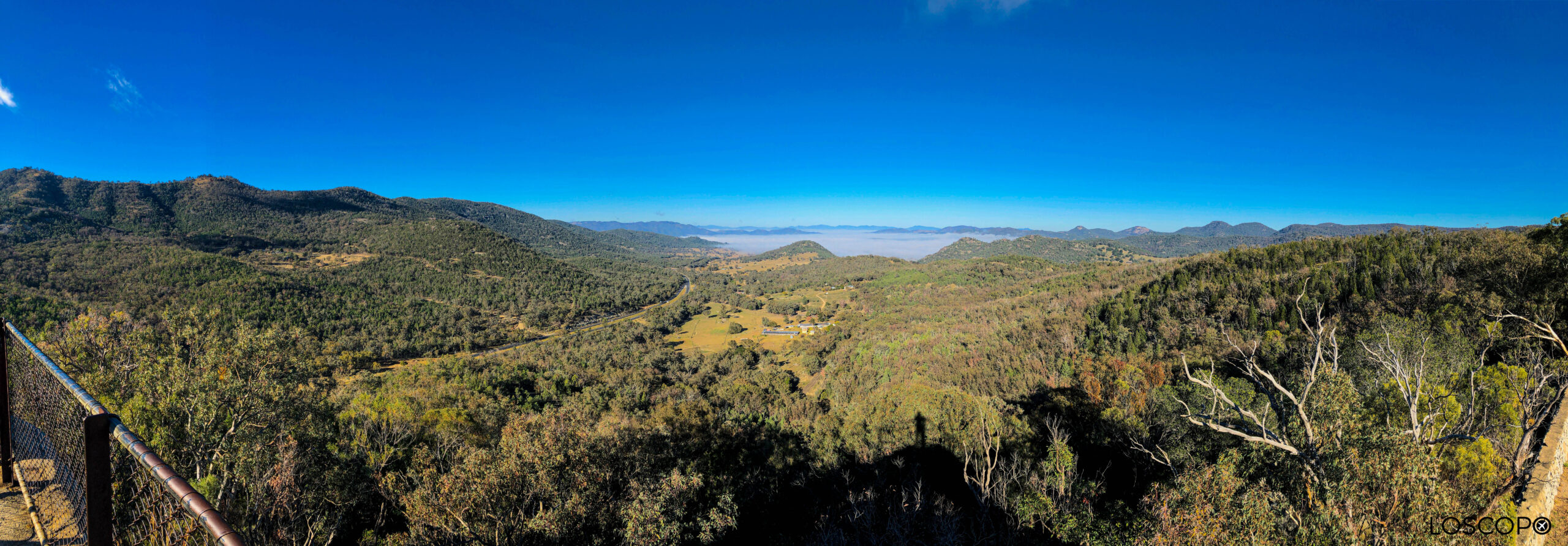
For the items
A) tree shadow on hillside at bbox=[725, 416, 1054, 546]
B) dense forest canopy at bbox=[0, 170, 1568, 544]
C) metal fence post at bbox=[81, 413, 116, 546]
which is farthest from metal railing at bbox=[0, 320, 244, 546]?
tree shadow on hillside at bbox=[725, 416, 1054, 546]

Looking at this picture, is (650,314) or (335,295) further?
(650,314)

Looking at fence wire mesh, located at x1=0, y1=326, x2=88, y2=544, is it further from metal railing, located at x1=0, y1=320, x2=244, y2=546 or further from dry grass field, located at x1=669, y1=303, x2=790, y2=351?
dry grass field, located at x1=669, y1=303, x2=790, y2=351

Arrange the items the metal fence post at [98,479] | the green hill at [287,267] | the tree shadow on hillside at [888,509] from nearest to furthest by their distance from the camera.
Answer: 1. the metal fence post at [98,479]
2. the tree shadow on hillside at [888,509]
3. the green hill at [287,267]

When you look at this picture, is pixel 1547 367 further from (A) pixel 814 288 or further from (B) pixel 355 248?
(B) pixel 355 248

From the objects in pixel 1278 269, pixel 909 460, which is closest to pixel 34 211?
pixel 909 460

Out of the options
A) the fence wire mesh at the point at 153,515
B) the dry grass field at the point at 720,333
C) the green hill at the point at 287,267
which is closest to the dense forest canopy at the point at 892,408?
the green hill at the point at 287,267

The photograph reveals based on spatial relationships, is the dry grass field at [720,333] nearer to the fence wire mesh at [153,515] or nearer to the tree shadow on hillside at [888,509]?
the tree shadow on hillside at [888,509]
